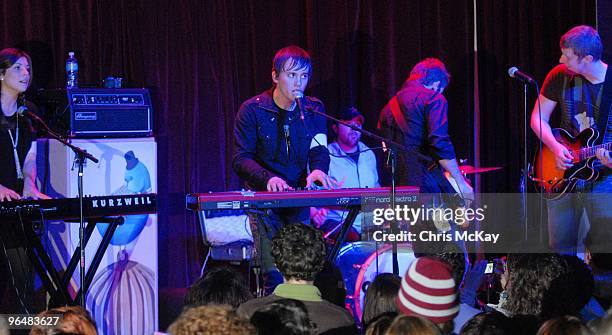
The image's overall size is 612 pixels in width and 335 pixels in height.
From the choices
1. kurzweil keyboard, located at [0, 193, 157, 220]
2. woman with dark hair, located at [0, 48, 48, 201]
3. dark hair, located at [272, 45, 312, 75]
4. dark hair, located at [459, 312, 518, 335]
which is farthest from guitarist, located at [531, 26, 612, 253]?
woman with dark hair, located at [0, 48, 48, 201]

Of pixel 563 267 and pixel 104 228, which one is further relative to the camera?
pixel 104 228

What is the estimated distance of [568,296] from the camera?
4.24 metres

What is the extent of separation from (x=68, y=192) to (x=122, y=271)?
0.73 meters

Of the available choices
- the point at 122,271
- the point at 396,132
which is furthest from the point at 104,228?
the point at 396,132

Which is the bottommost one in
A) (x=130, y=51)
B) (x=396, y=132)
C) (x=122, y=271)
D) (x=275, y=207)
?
(x=122, y=271)

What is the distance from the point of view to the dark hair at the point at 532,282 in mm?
4215

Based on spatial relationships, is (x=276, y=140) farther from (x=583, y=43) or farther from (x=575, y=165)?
(x=583, y=43)

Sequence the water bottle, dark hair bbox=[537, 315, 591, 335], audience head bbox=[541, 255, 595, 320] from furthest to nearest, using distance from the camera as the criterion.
Result: 1. the water bottle
2. audience head bbox=[541, 255, 595, 320]
3. dark hair bbox=[537, 315, 591, 335]

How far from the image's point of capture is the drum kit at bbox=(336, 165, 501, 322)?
6.35 m

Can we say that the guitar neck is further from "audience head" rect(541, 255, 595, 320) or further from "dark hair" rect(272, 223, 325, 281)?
"dark hair" rect(272, 223, 325, 281)

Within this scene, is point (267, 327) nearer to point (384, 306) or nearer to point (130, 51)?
point (384, 306)

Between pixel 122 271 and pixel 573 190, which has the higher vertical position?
pixel 573 190

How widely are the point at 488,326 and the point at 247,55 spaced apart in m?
5.23

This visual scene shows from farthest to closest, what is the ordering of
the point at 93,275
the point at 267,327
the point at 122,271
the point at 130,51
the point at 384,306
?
1. the point at 130,51
2. the point at 122,271
3. the point at 93,275
4. the point at 384,306
5. the point at 267,327
